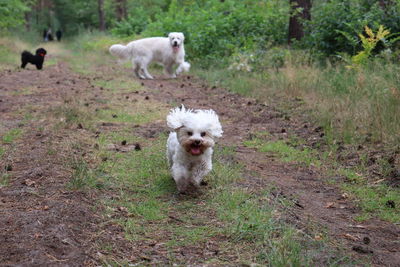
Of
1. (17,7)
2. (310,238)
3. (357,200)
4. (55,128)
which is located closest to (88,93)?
(55,128)

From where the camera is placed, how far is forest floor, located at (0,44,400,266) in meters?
3.33

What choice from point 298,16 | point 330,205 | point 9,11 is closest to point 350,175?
point 330,205

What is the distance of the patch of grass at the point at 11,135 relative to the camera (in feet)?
20.8

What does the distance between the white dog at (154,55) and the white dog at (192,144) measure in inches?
388

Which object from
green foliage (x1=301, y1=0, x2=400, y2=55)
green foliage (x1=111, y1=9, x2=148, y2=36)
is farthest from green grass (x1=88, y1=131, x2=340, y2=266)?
green foliage (x1=111, y1=9, x2=148, y2=36)

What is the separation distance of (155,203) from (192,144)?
2.22 feet

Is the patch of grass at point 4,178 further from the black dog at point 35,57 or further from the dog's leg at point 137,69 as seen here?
the black dog at point 35,57

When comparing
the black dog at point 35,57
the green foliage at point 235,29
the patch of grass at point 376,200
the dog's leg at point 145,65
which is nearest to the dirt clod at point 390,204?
the patch of grass at point 376,200

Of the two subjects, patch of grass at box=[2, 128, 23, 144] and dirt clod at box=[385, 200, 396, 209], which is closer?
dirt clod at box=[385, 200, 396, 209]

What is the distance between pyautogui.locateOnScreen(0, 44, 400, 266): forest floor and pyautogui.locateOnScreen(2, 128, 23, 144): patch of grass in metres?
0.02

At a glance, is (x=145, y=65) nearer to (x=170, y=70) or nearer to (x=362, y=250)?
(x=170, y=70)

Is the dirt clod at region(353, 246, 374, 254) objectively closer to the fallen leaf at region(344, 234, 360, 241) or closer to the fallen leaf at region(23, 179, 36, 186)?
the fallen leaf at region(344, 234, 360, 241)

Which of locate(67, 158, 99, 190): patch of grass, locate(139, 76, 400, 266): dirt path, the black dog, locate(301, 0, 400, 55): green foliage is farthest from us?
the black dog

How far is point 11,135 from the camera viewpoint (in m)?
6.61
